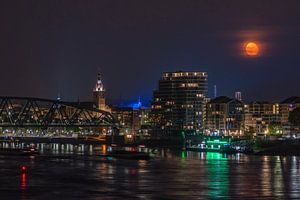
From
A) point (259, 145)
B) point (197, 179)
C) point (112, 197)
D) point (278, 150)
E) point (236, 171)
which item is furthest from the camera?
point (259, 145)

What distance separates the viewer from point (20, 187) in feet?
188

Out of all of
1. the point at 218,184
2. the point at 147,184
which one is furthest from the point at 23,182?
the point at 218,184

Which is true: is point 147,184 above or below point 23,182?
below

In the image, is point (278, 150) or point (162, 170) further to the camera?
point (278, 150)

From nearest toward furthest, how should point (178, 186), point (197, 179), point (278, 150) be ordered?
point (178, 186)
point (197, 179)
point (278, 150)

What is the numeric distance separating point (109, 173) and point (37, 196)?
83.7ft

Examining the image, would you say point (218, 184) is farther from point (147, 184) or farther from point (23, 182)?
point (23, 182)

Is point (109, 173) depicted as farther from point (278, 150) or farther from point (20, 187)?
point (278, 150)

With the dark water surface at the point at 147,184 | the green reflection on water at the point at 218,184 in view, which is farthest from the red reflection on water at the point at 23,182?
the green reflection on water at the point at 218,184

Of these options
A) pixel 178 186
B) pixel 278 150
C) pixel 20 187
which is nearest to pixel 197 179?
pixel 178 186

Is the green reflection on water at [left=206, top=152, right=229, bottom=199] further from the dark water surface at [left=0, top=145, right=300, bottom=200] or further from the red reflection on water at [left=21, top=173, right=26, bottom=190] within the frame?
the red reflection on water at [left=21, top=173, right=26, bottom=190]

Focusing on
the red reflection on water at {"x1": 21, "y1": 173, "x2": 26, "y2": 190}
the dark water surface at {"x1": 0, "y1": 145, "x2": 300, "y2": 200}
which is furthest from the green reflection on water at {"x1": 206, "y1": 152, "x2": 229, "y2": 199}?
the red reflection on water at {"x1": 21, "y1": 173, "x2": 26, "y2": 190}

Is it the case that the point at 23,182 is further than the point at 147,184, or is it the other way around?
the point at 23,182

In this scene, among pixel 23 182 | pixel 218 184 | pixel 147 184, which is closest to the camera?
pixel 147 184
